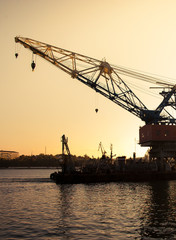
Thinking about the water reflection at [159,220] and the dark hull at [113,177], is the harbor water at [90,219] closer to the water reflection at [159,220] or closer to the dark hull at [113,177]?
the water reflection at [159,220]

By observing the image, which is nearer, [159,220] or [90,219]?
[159,220]

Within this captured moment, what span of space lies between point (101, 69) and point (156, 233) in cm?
4987

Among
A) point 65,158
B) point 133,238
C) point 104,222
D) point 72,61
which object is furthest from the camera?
point 65,158

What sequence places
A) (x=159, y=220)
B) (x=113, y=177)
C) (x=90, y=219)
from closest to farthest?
1. (x=159, y=220)
2. (x=90, y=219)
3. (x=113, y=177)

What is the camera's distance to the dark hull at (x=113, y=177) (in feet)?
234

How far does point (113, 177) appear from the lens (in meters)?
76.0

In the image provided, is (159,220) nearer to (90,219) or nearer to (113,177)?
A: (90,219)

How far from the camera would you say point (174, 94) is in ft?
256

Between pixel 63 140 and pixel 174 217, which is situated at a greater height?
pixel 63 140

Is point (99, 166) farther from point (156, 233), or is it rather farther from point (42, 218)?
point (156, 233)

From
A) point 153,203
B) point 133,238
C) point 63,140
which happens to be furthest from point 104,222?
point 63,140

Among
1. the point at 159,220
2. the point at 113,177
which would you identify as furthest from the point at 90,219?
the point at 113,177

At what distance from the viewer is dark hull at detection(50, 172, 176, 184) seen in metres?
71.3

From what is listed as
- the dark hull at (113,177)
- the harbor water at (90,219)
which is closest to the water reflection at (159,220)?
the harbor water at (90,219)
